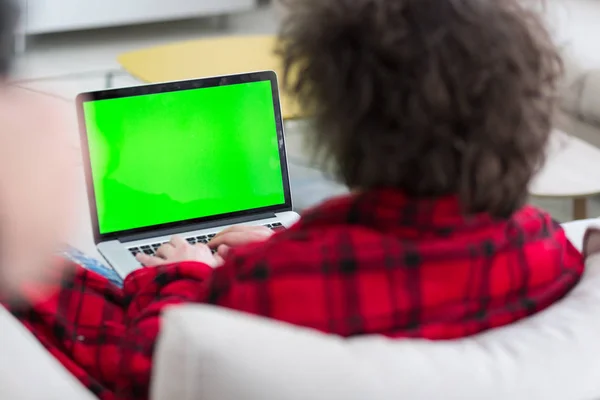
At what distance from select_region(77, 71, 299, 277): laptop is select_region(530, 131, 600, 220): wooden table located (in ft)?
2.87

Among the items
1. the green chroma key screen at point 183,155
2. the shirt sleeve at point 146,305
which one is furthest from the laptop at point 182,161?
the shirt sleeve at point 146,305

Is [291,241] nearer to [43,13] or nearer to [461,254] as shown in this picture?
[461,254]

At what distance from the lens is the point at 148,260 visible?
1.49 meters

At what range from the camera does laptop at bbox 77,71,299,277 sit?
1625mm

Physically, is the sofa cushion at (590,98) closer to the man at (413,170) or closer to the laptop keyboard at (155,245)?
the laptop keyboard at (155,245)

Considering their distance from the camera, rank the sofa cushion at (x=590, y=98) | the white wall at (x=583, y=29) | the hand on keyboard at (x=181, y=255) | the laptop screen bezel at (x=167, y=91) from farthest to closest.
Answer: the white wall at (x=583, y=29)
the sofa cushion at (x=590, y=98)
the laptop screen bezel at (x=167, y=91)
the hand on keyboard at (x=181, y=255)

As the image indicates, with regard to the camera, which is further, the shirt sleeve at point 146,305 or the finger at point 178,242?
the finger at point 178,242

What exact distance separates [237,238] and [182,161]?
236 millimetres

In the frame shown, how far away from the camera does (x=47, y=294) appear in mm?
1275

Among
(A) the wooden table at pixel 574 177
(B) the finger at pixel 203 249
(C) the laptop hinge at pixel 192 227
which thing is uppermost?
(C) the laptop hinge at pixel 192 227

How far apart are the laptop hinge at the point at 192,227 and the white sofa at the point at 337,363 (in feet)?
2.37

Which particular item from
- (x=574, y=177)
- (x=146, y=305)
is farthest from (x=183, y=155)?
(x=574, y=177)

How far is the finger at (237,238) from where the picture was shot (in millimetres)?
1481

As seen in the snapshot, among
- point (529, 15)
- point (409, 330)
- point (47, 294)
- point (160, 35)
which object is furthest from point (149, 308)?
point (160, 35)
